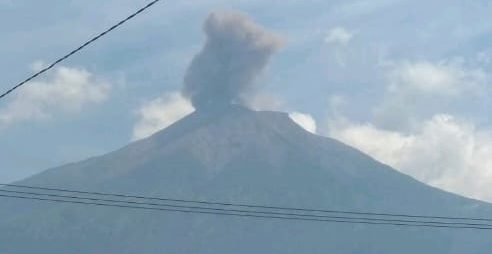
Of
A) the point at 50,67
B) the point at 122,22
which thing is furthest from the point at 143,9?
the point at 50,67

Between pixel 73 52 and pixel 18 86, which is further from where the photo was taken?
pixel 18 86

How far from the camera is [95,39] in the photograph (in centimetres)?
1752

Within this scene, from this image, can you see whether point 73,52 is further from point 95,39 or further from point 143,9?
point 143,9

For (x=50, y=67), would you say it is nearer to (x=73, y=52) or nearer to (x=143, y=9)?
(x=73, y=52)

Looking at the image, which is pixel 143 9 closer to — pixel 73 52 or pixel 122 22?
pixel 122 22

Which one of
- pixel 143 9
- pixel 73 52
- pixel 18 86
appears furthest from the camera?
pixel 18 86

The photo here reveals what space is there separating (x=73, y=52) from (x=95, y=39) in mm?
608

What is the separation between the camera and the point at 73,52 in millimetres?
17891

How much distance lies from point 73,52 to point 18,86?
2352mm

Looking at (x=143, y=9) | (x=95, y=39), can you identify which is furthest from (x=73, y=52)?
(x=143, y=9)

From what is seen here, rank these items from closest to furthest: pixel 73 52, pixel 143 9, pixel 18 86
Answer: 1. pixel 143 9
2. pixel 73 52
3. pixel 18 86

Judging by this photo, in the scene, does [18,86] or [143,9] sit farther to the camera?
[18,86]

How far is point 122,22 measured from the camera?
16922 millimetres

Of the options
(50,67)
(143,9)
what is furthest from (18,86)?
(143,9)
